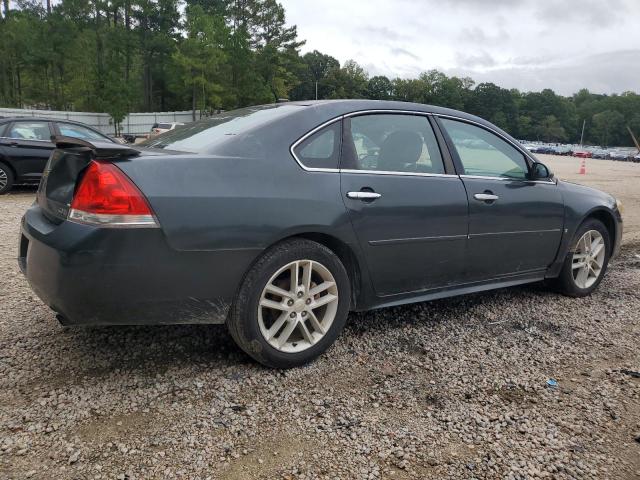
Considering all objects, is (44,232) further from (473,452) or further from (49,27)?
(49,27)

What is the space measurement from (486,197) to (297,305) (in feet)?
5.44

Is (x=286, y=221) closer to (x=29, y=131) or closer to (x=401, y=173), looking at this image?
(x=401, y=173)

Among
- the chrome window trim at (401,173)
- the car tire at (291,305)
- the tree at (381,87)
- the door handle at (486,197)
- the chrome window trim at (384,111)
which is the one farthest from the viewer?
the tree at (381,87)

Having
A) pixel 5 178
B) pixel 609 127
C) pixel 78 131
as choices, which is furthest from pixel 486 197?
pixel 609 127

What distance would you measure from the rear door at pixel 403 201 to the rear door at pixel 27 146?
7.82 meters

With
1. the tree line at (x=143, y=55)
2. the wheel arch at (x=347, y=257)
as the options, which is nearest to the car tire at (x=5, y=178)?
the wheel arch at (x=347, y=257)

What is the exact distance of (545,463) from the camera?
2186 mm

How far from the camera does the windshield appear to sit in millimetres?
2906

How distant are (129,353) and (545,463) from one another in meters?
2.24

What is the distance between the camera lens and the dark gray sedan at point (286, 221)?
240cm

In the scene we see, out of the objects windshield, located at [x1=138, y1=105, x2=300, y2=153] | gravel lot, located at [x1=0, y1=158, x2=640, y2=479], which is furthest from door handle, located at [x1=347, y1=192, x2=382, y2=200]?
gravel lot, located at [x1=0, y1=158, x2=640, y2=479]

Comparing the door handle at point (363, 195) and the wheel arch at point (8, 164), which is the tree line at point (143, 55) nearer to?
the wheel arch at point (8, 164)

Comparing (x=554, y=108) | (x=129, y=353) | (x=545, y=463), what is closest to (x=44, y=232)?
(x=129, y=353)

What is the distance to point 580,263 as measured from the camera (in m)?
4.45
